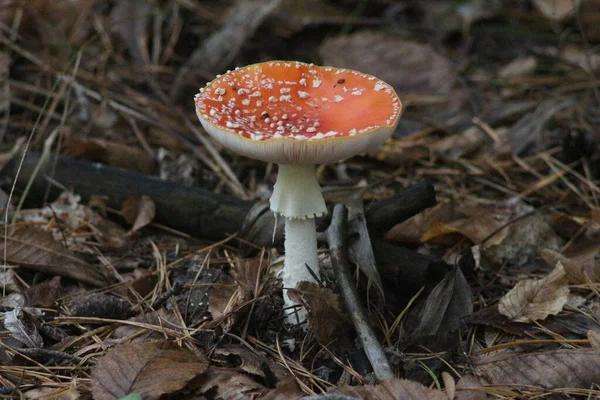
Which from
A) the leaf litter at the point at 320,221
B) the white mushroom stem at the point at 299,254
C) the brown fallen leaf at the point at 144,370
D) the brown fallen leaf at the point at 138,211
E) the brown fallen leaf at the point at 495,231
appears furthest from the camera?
the brown fallen leaf at the point at 138,211

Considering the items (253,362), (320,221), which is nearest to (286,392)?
(253,362)

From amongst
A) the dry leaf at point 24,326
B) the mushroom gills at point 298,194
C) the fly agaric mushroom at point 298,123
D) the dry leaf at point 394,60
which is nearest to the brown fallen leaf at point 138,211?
the dry leaf at point 24,326

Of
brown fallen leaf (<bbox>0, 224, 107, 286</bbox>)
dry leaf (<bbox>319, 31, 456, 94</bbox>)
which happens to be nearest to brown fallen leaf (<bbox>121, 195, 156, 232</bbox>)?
brown fallen leaf (<bbox>0, 224, 107, 286</bbox>)

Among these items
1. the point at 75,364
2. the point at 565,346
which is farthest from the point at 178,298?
the point at 565,346

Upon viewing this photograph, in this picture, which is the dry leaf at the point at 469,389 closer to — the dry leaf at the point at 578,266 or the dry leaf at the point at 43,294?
the dry leaf at the point at 578,266

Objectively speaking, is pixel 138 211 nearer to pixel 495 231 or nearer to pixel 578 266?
pixel 495 231

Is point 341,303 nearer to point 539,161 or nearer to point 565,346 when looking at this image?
point 565,346
